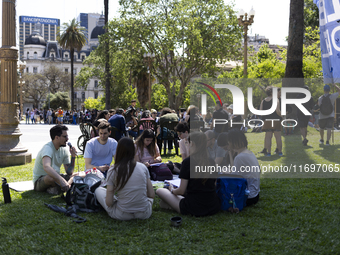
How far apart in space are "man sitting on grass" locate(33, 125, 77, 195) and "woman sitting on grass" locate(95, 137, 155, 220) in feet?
4.47

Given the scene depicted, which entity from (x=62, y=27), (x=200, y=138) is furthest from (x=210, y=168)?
(x=62, y=27)

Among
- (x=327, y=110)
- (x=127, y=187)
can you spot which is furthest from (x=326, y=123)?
(x=127, y=187)

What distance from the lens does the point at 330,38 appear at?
10469mm

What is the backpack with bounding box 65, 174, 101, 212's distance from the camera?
5035 millimetres

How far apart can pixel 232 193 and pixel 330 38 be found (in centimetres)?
767

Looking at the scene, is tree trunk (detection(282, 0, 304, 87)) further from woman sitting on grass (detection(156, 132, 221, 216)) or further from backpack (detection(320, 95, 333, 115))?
woman sitting on grass (detection(156, 132, 221, 216))

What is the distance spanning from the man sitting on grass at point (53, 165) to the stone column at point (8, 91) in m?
3.63

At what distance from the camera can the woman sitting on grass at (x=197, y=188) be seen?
461 centimetres

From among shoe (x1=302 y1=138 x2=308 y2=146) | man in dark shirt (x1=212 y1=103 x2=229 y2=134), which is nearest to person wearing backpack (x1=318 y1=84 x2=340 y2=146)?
shoe (x1=302 y1=138 x2=308 y2=146)

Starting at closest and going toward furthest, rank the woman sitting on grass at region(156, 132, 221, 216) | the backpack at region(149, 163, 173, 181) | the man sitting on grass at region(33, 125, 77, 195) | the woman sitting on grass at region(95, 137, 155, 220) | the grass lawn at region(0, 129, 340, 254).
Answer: the grass lawn at region(0, 129, 340, 254) → the woman sitting on grass at region(95, 137, 155, 220) → the woman sitting on grass at region(156, 132, 221, 216) → the man sitting on grass at region(33, 125, 77, 195) → the backpack at region(149, 163, 173, 181)

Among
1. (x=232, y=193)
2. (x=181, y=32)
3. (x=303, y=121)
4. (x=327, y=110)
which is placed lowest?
(x=232, y=193)

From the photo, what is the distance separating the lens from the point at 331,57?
10.5m

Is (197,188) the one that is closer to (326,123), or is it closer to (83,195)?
(83,195)

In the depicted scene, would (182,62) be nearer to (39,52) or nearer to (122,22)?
(122,22)
